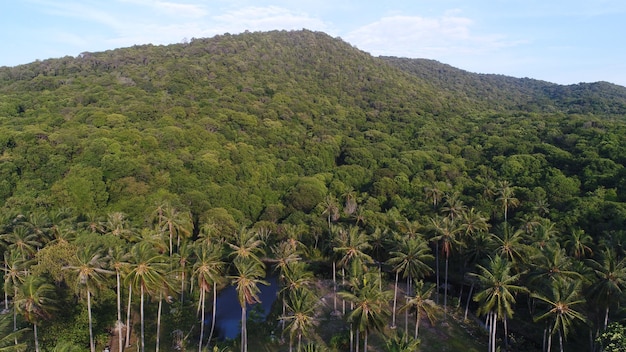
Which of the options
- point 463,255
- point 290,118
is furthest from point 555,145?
point 290,118

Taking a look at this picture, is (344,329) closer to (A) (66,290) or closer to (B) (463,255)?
(B) (463,255)

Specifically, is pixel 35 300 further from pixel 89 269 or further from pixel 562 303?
pixel 562 303

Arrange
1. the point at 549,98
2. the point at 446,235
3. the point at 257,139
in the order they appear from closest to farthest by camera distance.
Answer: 1. the point at 446,235
2. the point at 257,139
3. the point at 549,98

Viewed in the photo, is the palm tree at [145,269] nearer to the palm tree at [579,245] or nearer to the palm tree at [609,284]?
the palm tree at [609,284]

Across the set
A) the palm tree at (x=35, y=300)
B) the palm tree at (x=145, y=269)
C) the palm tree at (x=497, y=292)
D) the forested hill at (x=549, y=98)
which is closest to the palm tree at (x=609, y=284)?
the palm tree at (x=497, y=292)

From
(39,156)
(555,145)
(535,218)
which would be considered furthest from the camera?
(555,145)

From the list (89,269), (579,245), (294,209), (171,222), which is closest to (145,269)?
(89,269)
